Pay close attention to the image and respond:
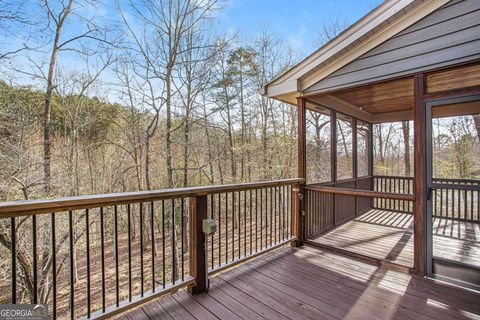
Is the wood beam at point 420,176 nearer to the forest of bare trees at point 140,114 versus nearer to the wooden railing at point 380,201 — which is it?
the wooden railing at point 380,201

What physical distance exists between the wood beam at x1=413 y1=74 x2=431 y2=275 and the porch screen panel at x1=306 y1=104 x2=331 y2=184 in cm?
217

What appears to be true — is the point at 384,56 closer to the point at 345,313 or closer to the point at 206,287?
the point at 345,313

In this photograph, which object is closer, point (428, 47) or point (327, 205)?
point (428, 47)

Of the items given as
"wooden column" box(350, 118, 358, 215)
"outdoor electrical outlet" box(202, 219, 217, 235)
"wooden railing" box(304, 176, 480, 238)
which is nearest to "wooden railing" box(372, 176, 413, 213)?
"wooden railing" box(304, 176, 480, 238)

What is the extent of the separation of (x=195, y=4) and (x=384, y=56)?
7.06m

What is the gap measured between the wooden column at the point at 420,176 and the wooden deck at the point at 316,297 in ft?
0.91

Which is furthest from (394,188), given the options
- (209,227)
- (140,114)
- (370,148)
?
(140,114)

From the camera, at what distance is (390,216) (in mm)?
5488

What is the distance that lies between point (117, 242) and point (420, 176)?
3222 mm

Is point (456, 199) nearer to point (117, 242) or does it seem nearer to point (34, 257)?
point (117, 242)

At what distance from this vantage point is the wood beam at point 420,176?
269 centimetres

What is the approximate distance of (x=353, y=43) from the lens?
3139 millimetres

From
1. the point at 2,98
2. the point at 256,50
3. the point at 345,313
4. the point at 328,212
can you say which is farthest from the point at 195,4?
the point at 345,313

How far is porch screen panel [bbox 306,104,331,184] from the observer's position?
17.4ft
